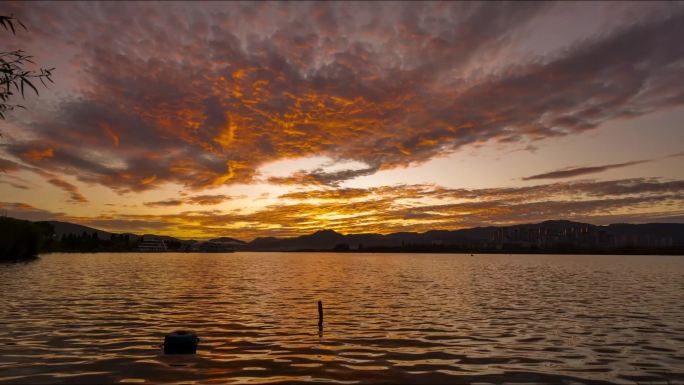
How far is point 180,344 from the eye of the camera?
83.9 ft

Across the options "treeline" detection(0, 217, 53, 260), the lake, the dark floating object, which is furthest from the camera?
"treeline" detection(0, 217, 53, 260)

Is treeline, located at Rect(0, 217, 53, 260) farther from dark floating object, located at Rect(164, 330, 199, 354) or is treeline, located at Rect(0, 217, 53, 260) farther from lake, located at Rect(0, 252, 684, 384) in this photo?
dark floating object, located at Rect(164, 330, 199, 354)

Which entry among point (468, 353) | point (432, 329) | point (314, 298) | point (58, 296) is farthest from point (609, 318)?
point (58, 296)

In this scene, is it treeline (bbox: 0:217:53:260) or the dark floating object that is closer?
the dark floating object

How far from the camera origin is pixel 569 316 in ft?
137

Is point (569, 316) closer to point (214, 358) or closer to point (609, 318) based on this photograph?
point (609, 318)

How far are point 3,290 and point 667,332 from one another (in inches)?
2627

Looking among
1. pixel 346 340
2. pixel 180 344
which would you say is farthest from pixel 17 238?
pixel 346 340

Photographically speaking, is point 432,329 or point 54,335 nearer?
point 54,335

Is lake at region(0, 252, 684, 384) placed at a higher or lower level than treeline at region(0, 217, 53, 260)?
lower

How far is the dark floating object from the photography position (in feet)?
83.8

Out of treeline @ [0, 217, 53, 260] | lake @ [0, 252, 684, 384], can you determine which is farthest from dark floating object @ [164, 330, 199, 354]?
treeline @ [0, 217, 53, 260]

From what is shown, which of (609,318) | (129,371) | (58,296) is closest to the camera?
(129,371)

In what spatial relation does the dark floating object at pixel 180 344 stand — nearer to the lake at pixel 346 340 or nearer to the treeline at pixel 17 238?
the lake at pixel 346 340
